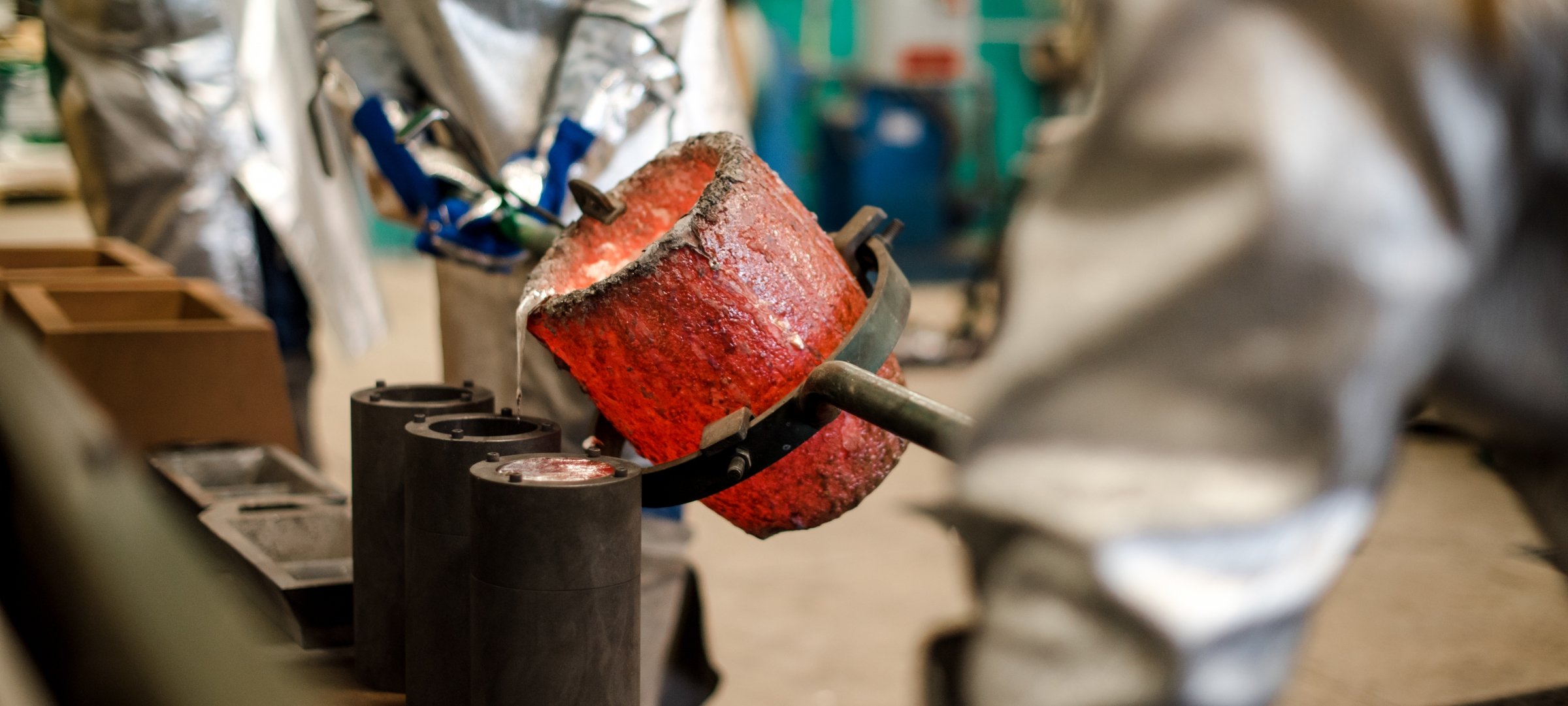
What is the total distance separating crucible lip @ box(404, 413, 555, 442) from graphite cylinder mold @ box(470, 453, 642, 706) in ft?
0.35

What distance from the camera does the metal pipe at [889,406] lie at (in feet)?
2.48

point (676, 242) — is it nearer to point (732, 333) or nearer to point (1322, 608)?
point (732, 333)

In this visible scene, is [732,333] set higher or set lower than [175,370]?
higher

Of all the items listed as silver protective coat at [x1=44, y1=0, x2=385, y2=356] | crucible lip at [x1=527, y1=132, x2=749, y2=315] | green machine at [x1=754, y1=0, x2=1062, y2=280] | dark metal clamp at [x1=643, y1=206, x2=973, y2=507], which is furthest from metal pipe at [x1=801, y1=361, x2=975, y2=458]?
green machine at [x1=754, y1=0, x2=1062, y2=280]

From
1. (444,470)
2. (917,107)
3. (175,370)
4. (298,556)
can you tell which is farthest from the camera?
(917,107)

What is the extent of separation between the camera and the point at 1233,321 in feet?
1.35

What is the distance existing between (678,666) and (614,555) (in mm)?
798

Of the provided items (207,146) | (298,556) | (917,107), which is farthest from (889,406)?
(917,107)

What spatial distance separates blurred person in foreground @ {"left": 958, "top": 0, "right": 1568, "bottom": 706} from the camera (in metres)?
0.41

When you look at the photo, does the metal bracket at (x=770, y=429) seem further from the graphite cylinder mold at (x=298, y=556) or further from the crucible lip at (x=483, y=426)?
the graphite cylinder mold at (x=298, y=556)

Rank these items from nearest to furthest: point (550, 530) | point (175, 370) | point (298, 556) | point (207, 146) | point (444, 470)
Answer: point (550, 530) → point (444, 470) → point (298, 556) → point (175, 370) → point (207, 146)

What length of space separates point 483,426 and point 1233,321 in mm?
665

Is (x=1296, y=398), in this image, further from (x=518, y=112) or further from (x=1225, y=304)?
(x=518, y=112)

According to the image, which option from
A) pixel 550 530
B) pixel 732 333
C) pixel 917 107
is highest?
pixel 917 107
